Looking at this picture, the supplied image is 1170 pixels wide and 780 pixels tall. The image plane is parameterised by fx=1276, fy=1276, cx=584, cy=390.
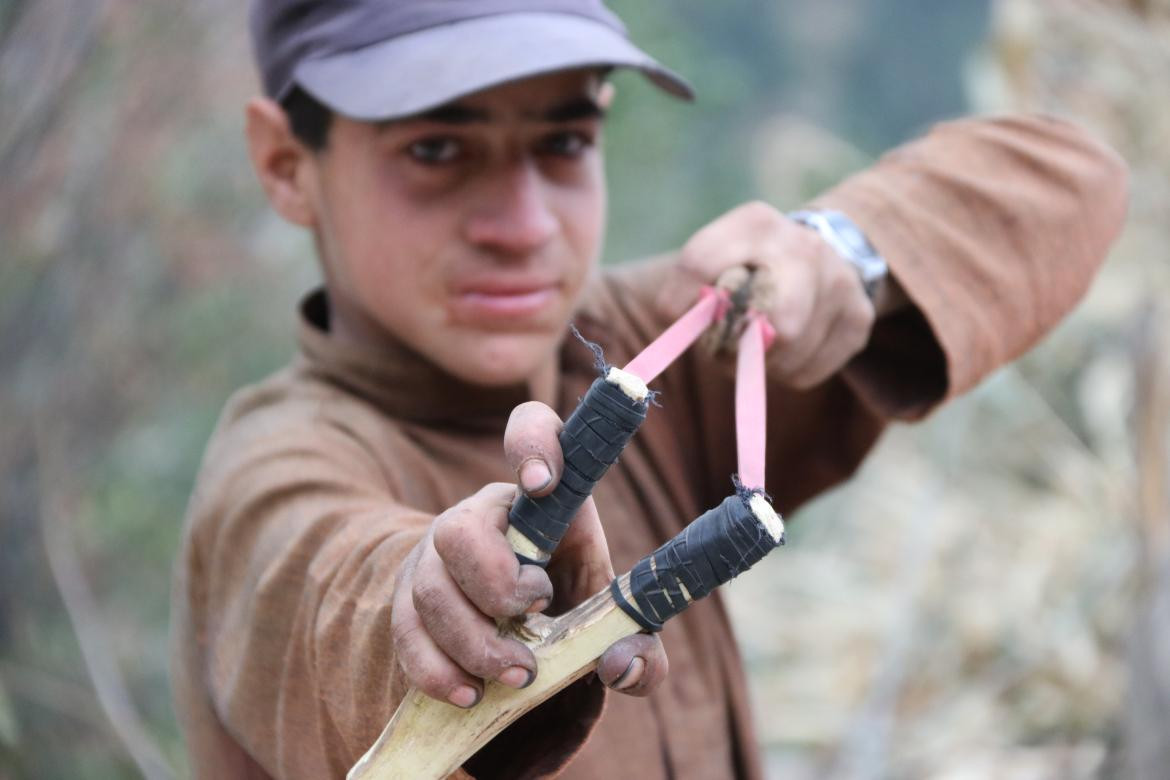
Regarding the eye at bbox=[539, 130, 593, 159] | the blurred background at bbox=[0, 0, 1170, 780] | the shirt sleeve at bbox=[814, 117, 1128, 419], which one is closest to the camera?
the eye at bbox=[539, 130, 593, 159]

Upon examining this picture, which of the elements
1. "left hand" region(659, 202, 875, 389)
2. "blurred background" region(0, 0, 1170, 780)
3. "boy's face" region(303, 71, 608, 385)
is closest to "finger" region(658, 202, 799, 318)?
"left hand" region(659, 202, 875, 389)

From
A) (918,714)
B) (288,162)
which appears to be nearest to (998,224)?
(288,162)

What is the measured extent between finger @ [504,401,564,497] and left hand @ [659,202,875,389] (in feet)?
1.30

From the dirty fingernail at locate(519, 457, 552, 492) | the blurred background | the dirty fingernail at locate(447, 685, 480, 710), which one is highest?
the dirty fingernail at locate(519, 457, 552, 492)

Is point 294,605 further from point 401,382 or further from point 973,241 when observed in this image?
point 973,241

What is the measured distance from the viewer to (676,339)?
0.78 metres

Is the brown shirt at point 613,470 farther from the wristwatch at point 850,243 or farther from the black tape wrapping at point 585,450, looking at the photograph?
the black tape wrapping at point 585,450

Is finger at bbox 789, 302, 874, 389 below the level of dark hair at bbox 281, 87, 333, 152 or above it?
below

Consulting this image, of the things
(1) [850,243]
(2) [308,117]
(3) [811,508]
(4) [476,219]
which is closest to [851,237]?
(1) [850,243]

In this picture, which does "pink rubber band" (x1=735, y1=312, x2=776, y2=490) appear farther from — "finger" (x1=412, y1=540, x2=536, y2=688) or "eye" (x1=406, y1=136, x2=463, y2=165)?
"eye" (x1=406, y1=136, x2=463, y2=165)

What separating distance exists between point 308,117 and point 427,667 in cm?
63

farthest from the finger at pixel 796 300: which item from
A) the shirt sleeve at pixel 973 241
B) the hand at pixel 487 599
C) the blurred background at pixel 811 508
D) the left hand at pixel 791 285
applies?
the blurred background at pixel 811 508

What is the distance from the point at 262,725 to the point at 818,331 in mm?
540

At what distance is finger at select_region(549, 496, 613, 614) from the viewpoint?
665mm
